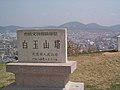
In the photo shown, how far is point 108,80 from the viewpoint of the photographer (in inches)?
400

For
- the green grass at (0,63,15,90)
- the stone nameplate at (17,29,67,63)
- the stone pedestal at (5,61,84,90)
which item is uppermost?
the stone nameplate at (17,29,67,63)

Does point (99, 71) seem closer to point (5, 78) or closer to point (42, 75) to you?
point (5, 78)

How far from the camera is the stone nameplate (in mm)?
6305

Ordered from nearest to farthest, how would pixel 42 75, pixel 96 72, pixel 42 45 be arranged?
1. pixel 42 75
2. pixel 42 45
3. pixel 96 72

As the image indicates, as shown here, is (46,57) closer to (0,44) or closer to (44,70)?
(44,70)

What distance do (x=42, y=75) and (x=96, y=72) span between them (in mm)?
5430

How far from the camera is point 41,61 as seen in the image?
253 inches

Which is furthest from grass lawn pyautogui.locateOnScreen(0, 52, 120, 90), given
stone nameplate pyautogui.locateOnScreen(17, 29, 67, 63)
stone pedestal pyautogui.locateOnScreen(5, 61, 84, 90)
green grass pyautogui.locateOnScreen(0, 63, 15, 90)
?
stone nameplate pyautogui.locateOnScreen(17, 29, 67, 63)

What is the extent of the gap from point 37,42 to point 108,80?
182 inches

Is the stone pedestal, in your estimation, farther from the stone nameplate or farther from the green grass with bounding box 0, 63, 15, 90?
the green grass with bounding box 0, 63, 15, 90

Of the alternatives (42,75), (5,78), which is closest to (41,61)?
(42,75)

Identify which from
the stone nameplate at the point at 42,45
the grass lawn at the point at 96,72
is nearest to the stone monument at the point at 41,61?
the stone nameplate at the point at 42,45

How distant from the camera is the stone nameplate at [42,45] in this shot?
6.30 meters

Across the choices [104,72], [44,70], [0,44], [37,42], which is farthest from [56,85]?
[0,44]
